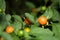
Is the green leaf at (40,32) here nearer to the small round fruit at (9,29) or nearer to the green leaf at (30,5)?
the small round fruit at (9,29)

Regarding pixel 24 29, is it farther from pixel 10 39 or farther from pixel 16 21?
pixel 10 39

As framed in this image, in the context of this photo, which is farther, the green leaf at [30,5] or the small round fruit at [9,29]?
the green leaf at [30,5]

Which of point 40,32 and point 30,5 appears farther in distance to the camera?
point 30,5

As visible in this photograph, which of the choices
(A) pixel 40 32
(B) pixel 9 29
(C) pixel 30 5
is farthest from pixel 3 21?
(C) pixel 30 5

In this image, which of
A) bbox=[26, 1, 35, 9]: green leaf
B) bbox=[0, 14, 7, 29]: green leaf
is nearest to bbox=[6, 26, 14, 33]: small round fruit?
bbox=[0, 14, 7, 29]: green leaf

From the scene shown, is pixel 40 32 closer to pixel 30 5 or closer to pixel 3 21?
pixel 3 21

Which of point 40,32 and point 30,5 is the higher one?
point 30,5

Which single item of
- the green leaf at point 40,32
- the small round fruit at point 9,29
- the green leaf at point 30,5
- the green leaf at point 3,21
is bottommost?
the green leaf at point 40,32

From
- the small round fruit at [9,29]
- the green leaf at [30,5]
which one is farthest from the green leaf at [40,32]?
the green leaf at [30,5]

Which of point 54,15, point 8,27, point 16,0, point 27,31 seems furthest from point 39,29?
point 16,0

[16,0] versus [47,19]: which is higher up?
[16,0]

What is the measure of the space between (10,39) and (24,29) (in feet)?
0.77

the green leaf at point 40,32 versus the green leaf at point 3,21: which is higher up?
the green leaf at point 3,21

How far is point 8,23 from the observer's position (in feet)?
4.43
